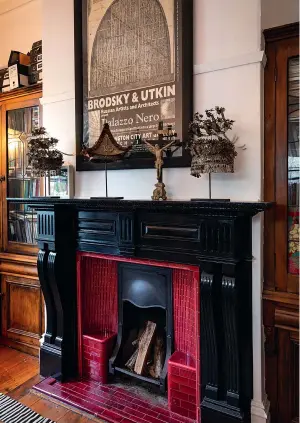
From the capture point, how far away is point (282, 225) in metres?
1.88

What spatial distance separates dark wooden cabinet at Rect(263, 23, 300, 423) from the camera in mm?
1852

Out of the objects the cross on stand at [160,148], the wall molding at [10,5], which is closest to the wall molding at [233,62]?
the cross on stand at [160,148]

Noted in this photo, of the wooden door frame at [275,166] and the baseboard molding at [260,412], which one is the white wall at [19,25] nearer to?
the wooden door frame at [275,166]

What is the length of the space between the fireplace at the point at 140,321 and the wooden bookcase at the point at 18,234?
2.09 feet

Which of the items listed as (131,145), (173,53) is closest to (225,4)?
(173,53)

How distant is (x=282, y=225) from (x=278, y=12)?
121 cm

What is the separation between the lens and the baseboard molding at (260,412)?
6.03 ft

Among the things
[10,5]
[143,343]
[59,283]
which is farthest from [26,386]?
[10,5]

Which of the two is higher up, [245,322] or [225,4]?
[225,4]

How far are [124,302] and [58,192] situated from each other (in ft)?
3.24

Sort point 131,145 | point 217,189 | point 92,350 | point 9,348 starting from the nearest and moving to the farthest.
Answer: point 217,189
point 131,145
point 92,350
point 9,348

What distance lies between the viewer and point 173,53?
81.3 inches

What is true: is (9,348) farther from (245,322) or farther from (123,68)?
(123,68)

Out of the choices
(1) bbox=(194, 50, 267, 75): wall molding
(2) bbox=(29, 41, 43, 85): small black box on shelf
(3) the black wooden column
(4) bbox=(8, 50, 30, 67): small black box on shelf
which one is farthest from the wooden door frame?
(4) bbox=(8, 50, 30, 67): small black box on shelf
